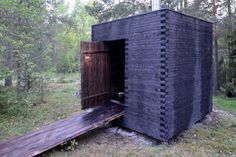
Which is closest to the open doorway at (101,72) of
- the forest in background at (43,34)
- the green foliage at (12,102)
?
the forest in background at (43,34)

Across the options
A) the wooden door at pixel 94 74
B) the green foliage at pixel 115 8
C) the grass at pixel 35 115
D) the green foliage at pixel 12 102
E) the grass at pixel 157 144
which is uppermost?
the green foliage at pixel 115 8

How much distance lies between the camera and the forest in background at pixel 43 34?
741 cm

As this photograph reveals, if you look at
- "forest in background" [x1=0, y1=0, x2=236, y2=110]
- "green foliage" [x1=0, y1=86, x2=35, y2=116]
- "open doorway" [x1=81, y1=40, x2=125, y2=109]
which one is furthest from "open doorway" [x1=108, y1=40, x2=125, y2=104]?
"green foliage" [x1=0, y1=86, x2=35, y2=116]

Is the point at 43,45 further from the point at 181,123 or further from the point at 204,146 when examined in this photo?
the point at 204,146

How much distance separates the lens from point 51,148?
466 cm

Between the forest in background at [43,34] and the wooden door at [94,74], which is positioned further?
the forest in background at [43,34]

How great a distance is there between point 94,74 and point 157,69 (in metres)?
2.07

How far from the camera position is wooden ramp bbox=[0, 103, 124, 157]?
14.5ft

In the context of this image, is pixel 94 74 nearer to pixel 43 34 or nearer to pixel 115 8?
pixel 43 34

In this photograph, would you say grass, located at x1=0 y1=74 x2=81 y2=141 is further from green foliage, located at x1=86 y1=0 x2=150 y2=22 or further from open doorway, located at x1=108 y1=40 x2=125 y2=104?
green foliage, located at x1=86 y1=0 x2=150 y2=22

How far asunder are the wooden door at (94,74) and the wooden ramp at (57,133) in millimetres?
358

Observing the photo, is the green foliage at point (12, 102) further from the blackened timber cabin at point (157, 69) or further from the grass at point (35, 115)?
the blackened timber cabin at point (157, 69)

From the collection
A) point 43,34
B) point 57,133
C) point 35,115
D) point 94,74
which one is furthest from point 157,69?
point 43,34

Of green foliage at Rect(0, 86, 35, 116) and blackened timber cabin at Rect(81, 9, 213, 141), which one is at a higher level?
blackened timber cabin at Rect(81, 9, 213, 141)
